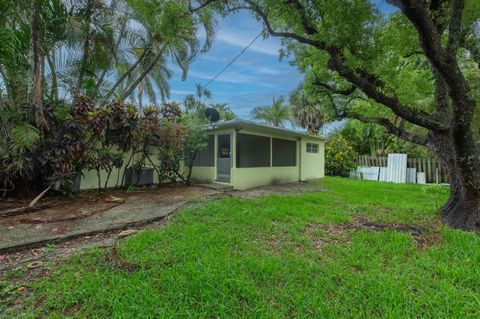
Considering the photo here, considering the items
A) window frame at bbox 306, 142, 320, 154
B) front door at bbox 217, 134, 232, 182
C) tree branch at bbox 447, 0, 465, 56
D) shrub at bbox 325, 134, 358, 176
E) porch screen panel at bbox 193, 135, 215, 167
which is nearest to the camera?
tree branch at bbox 447, 0, 465, 56

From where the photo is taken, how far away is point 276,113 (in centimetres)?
2594

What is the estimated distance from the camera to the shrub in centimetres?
1432

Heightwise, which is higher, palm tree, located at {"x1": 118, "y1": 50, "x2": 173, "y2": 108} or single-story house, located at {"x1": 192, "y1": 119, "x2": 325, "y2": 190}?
palm tree, located at {"x1": 118, "y1": 50, "x2": 173, "y2": 108}

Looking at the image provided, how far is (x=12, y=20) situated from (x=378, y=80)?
27.4ft

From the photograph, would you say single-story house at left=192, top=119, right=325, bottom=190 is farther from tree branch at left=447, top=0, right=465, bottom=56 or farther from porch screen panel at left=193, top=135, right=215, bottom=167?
tree branch at left=447, top=0, right=465, bottom=56

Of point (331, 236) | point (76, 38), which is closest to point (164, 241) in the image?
point (331, 236)

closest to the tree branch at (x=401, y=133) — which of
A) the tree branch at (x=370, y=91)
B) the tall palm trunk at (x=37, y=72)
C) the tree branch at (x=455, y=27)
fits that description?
the tree branch at (x=370, y=91)

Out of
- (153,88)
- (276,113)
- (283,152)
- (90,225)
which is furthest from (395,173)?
(276,113)

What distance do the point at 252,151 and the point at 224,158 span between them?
3.70 ft

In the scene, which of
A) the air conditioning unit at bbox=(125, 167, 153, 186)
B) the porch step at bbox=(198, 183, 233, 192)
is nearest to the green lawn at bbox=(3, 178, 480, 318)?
the porch step at bbox=(198, 183, 233, 192)

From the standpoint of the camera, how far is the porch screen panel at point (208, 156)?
9.14 meters

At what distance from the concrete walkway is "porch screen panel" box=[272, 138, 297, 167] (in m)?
4.66

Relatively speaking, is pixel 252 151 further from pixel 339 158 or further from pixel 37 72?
pixel 339 158

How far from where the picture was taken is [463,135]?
155 inches
